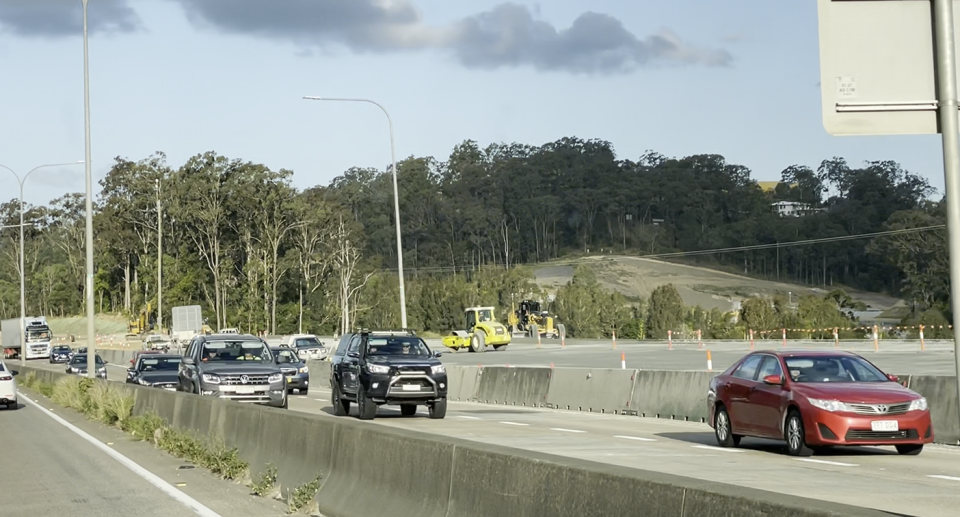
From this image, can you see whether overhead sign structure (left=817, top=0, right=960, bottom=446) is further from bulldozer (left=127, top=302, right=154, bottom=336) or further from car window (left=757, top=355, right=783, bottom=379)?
bulldozer (left=127, top=302, right=154, bottom=336)

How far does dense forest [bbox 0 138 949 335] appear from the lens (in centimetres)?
10769

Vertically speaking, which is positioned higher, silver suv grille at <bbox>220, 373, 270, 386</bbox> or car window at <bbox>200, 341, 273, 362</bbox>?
car window at <bbox>200, 341, 273, 362</bbox>

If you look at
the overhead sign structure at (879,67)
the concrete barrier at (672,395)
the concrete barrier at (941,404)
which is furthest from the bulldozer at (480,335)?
the overhead sign structure at (879,67)

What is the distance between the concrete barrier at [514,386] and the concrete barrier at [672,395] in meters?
4.60

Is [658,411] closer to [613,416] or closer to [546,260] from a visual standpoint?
[613,416]

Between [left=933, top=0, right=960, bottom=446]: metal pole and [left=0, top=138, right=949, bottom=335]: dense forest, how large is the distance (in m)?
91.7

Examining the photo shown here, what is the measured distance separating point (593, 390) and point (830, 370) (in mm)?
11733

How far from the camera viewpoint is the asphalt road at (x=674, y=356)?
142 feet

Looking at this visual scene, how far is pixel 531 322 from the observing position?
280ft

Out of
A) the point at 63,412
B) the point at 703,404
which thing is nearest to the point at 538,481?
the point at 703,404

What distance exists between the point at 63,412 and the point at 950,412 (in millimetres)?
21656

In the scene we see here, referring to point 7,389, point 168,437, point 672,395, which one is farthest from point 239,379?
point 7,389

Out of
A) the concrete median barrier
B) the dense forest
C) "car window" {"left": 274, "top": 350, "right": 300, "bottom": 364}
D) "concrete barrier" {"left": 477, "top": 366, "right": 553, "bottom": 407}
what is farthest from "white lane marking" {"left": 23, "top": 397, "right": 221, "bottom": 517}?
the dense forest

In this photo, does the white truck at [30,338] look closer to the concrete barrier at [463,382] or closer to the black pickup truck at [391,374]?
the concrete barrier at [463,382]
